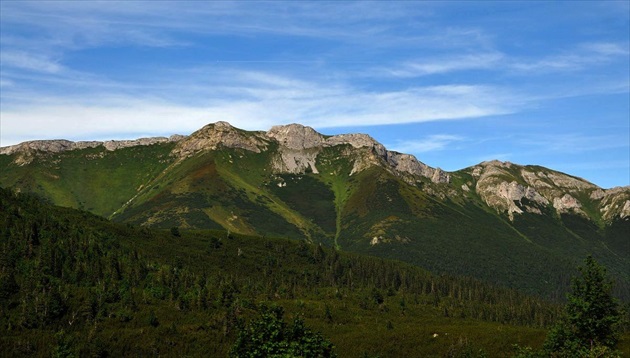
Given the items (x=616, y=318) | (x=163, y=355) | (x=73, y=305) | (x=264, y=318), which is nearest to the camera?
(x=264, y=318)

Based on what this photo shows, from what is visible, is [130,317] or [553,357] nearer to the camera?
[553,357]

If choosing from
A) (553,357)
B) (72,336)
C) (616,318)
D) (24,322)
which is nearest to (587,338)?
(616,318)

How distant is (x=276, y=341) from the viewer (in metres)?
61.1

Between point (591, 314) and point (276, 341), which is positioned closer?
point (276, 341)

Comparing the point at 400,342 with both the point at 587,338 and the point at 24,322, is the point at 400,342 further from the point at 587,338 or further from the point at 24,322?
the point at 24,322

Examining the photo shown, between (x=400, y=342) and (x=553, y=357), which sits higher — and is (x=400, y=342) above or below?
below

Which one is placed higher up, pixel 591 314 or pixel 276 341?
pixel 276 341

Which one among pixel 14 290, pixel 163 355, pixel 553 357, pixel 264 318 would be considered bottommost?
pixel 163 355

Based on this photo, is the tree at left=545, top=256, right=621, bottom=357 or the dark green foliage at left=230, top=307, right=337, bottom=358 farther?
the tree at left=545, top=256, right=621, bottom=357

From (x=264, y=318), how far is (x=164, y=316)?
148 meters

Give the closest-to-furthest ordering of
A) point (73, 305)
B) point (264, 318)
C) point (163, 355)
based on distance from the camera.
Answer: point (264, 318), point (163, 355), point (73, 305)

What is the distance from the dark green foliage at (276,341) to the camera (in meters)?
60.1

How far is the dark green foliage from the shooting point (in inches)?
2367

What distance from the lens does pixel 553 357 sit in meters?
85.6
